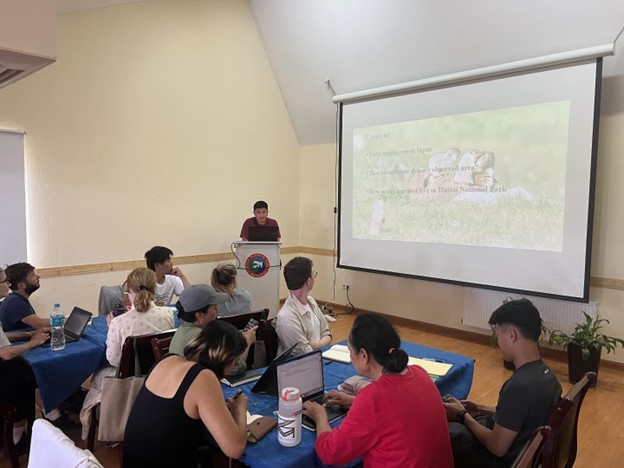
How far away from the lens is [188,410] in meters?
1.44

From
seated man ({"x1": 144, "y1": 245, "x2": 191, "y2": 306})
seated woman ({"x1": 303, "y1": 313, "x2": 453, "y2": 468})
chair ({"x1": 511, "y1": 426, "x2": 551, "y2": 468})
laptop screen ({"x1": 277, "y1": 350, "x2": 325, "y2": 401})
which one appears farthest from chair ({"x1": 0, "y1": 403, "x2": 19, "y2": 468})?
chair ({"x1": 511, "y1": 426, "x2": 551, "y2": 468})

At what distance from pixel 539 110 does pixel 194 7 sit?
4058 mm

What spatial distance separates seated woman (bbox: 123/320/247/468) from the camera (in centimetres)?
141

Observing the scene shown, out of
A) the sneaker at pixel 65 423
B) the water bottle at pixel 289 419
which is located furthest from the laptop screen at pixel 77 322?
the water bottle at pixel 289 419

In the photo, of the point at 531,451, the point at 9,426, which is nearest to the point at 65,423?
the point at 9,426

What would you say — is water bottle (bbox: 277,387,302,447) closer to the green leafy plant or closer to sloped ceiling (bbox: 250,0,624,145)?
the green leafy plant

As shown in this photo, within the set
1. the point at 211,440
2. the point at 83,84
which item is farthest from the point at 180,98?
the point at 211,440

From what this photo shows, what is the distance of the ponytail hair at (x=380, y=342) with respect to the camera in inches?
57.2

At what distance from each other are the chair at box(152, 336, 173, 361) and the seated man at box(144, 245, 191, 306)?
1242 millimetres

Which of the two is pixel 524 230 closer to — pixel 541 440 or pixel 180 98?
pixel 541 440

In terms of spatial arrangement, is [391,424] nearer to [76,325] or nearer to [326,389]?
[326,389]

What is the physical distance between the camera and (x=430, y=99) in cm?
462

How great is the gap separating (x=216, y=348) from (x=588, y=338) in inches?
138

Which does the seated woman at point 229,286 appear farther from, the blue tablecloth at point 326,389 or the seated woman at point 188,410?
the seated woman at point 188,410
